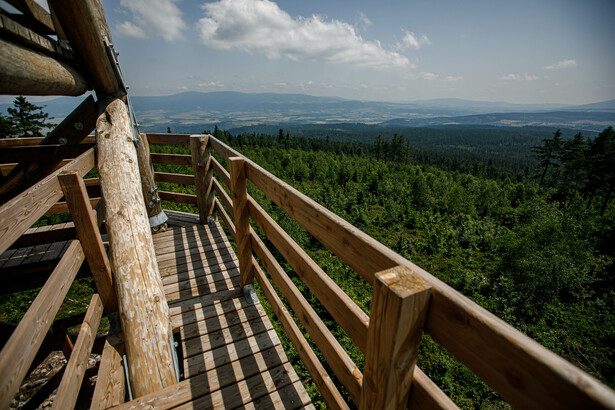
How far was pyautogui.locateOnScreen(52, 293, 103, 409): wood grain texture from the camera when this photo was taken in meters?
1.52

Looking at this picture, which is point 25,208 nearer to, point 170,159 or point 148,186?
point 148,186

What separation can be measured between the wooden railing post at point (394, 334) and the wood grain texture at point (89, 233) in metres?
2.07

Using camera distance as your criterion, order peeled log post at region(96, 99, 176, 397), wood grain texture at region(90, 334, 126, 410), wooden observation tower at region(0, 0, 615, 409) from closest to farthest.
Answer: wooden observation tower at region(0, 0, 615, 409)
peeled log post at region(96, 99, 176, 397)
wood grain texture at region(90, 334, 126, 410)

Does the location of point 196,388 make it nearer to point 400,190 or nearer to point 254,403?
point 254,403

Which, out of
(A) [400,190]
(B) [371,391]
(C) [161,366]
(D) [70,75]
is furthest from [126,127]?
(A) [400,190]

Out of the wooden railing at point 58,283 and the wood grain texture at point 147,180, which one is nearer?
the wooden railing at point 58,283

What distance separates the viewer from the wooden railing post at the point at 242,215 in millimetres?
2438

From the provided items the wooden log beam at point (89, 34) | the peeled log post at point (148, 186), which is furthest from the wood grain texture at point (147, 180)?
the wooden log beam at point (89, 34)

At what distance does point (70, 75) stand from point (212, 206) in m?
2.83

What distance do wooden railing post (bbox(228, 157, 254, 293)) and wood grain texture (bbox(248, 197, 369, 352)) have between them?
49 centimetres

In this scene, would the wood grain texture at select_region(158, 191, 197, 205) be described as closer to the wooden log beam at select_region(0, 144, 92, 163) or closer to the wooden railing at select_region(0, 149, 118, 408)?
the wooden log beam at select_region(0, 144, 92, 163)

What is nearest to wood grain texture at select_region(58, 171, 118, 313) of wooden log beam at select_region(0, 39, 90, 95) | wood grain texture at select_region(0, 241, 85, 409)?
wood grain texture at select_region(0, 241, 85, 409)

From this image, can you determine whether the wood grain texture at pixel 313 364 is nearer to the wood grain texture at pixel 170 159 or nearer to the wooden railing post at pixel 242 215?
Answer: the wooden railing post at pixel 242 215

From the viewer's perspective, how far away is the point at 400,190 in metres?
34.7
